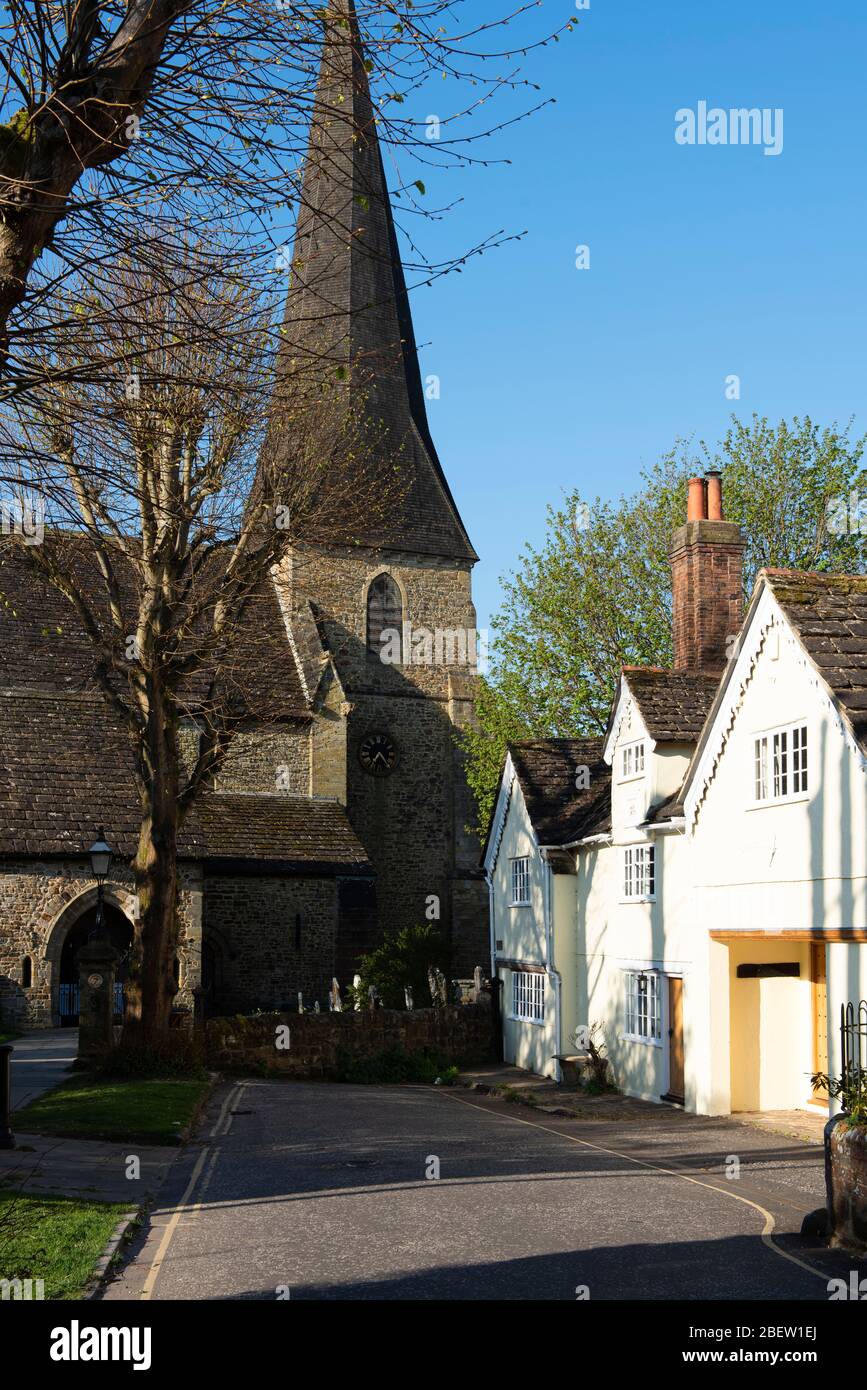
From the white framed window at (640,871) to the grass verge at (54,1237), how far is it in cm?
1209

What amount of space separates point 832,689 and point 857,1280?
8.50 metres

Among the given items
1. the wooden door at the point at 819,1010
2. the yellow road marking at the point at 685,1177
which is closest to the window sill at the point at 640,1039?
the yellow road marking at the point at 685,1177

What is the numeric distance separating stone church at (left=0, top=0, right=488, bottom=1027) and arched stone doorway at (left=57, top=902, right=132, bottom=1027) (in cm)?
5

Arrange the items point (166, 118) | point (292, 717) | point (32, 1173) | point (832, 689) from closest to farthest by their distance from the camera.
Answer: point (166, 118) < point (32, 1173) < point (832, 689) < point (292, 717)

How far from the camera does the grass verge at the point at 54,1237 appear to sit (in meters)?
8.88

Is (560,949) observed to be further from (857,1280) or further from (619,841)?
(857,1280)

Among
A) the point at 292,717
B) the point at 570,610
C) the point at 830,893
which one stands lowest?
the point at 830,893

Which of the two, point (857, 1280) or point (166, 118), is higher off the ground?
point (166, 118)

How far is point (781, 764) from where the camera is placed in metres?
18.2

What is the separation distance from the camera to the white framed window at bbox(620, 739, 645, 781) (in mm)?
22922

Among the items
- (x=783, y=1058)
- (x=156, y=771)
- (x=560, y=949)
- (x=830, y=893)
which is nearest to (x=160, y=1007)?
(x=156, y=771)

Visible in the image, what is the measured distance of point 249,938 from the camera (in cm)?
3556

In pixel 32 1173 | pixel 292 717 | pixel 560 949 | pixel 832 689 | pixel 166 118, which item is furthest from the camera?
pixel 292 717

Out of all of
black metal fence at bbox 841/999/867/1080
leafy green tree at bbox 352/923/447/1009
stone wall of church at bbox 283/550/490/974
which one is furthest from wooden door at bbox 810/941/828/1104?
stone wall of church at bbox 283/550/490/974
